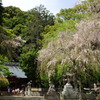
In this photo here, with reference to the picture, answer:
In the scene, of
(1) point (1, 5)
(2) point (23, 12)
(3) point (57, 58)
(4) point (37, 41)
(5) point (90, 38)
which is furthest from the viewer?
(2) point (23, 12)

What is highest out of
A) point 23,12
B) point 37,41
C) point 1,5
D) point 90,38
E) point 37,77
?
point 23,12

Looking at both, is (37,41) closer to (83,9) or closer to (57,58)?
(83,9)

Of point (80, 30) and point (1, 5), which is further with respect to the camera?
point (1, 5)

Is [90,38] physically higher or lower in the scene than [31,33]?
lower

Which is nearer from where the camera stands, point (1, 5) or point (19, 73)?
point (1, 5)

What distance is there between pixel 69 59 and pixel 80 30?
2169mm

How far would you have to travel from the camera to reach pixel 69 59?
14.1 metres

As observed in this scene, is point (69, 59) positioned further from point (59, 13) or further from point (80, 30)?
point (59, 13)

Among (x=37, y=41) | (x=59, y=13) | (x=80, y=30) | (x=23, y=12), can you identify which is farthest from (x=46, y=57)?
(x=23, y=12)

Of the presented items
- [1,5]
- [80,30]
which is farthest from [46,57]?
[1,5]

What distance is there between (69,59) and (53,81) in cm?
646

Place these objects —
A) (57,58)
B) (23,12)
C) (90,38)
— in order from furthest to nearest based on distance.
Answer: (23,12)
(57,58)
(90,38)

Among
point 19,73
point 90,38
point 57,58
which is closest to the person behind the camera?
point 90,38

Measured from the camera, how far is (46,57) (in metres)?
15.8
